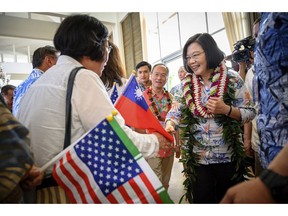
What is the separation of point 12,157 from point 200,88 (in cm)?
116

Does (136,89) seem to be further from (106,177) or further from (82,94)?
(106,177)

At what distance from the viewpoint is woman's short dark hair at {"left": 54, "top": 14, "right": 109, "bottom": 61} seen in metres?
0.98

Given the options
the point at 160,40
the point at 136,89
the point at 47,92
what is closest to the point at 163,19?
the point at 160,40

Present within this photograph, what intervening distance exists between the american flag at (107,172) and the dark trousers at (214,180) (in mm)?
641

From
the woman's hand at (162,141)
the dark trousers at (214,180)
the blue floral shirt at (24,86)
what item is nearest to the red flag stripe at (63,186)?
the woman's hand at (162,141)

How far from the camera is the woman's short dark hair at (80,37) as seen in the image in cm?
98

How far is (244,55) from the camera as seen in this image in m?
2.16

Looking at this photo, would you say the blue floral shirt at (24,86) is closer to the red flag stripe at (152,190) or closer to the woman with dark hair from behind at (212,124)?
the woman with dark hair from behind at (212,124)

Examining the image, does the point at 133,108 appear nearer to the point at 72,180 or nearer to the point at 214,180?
the point at 72,180

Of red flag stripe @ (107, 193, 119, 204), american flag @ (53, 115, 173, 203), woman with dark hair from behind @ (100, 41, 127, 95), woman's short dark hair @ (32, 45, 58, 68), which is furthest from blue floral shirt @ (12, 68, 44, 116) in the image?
red flag stripe @ (107, 193, 119, 204)

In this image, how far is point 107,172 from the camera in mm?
824

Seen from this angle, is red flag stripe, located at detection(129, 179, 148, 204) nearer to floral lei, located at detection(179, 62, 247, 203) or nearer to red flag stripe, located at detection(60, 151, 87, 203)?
red flag stripe, located at detection(60, 151, 87, 203)

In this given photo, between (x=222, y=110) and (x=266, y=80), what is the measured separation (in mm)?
423
